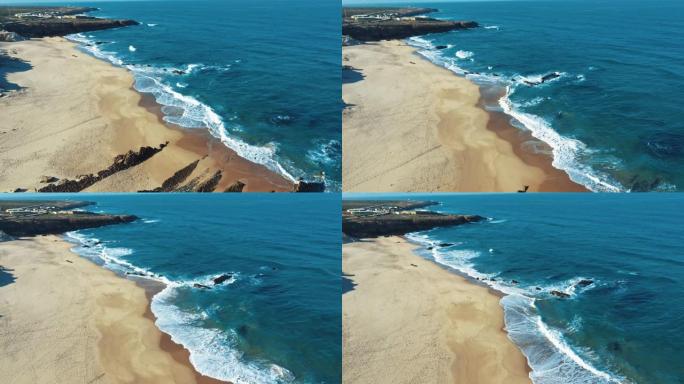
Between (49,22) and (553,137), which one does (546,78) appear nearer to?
(553,137)

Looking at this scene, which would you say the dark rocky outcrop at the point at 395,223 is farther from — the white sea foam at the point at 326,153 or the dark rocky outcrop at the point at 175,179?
the dark rocky outcrop at the point at 175,179

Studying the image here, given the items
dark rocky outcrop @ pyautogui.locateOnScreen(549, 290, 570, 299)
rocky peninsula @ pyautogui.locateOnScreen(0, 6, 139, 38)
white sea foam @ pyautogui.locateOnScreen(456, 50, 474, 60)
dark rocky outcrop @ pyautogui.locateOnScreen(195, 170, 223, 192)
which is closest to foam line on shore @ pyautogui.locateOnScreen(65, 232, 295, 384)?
dark rocky outcrop @ pyautogui.locateOnScreen(195, 170, 223, 192)

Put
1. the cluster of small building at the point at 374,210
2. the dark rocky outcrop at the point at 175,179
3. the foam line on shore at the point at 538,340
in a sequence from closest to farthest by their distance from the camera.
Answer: the foam line on shore at the point at 538,340 < the dark rocky outcrop at the point at 175,179 < the cluster of small building at the point at 374,210

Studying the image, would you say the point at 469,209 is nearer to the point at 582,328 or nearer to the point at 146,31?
the point at 582,328

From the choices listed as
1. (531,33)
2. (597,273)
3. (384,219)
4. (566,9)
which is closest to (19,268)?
(384,219)

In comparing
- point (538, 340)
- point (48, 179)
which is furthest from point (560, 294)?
point (48, 179)

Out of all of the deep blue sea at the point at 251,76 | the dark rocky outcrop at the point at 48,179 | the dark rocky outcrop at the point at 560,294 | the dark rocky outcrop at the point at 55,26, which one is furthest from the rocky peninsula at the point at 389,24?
the dark rocky outcrop at the point at 55,26

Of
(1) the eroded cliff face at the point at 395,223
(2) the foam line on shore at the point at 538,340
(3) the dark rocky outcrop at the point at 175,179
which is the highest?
(3) the dark rocky outcrop at the point at 175,179
